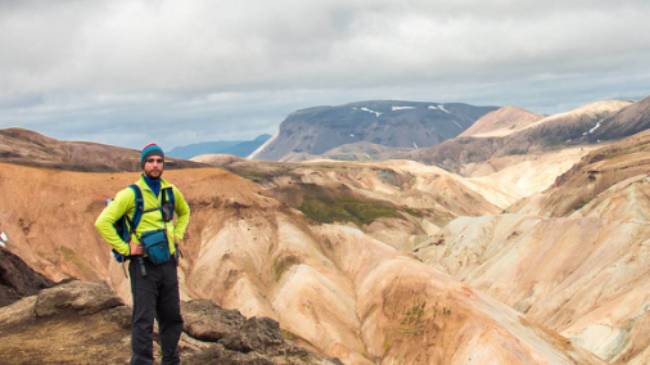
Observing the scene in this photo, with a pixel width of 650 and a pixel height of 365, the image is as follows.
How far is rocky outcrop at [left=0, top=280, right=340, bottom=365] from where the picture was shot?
1677 centimetres

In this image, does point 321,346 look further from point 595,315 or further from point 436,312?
point 595,315

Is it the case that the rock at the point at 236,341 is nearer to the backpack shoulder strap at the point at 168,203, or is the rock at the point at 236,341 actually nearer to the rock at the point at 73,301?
the rock at the point at 73,301

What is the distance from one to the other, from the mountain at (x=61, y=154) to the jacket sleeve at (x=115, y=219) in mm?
127882

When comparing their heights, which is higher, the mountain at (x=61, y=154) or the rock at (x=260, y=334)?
the mountain at (x=61, y=154)

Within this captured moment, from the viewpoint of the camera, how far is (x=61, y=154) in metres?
162

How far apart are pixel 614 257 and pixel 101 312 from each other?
275 ft

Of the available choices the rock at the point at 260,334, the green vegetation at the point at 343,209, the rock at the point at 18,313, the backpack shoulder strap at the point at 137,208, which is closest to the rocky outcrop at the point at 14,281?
the rock at the point at 18,313

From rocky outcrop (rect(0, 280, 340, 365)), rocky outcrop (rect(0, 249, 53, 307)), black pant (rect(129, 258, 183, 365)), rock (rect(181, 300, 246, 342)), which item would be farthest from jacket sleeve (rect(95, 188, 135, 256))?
rocky outcrop (rect(0, 249, 53, 307))

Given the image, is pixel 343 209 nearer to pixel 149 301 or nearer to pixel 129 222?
pixel 149 301

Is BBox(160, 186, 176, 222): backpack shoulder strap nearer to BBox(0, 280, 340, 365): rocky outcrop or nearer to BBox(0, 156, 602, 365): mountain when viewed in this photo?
BBox(0, 280, 340, 365): rocky outcrop

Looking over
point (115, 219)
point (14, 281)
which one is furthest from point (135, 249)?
point (14, 281)

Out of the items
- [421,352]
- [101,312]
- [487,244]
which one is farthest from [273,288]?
[101,312]

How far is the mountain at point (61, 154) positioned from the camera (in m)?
138

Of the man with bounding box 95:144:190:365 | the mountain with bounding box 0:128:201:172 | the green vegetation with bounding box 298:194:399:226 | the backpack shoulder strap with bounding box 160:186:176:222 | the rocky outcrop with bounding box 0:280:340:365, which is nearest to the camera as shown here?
the man with bounding box 95:144:190:365
